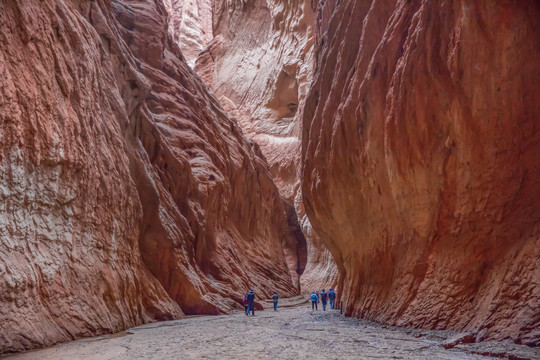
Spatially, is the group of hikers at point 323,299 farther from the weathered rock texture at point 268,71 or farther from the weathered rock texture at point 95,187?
the weathered rock texture at point 268,71

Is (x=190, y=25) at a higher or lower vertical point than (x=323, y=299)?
higher

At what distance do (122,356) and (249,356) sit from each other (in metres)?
1.87

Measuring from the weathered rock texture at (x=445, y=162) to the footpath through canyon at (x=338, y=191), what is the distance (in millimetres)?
32

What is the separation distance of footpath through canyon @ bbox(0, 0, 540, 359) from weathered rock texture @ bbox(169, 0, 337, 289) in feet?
55.7

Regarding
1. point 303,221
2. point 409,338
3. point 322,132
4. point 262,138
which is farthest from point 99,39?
point 262,138

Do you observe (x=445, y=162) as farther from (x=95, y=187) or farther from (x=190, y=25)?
(x=190, y=25)

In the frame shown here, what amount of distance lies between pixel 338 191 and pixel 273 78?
93.8ft

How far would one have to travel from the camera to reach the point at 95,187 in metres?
9.80

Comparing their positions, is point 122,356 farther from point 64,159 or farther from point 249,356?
point 64,159

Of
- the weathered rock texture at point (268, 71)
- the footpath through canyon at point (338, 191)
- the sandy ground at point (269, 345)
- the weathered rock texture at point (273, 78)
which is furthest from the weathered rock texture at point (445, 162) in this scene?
the weathered rock texture at point (268, 71)

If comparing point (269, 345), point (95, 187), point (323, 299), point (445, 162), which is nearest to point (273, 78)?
point (323, 299)

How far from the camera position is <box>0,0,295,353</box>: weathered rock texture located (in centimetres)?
728

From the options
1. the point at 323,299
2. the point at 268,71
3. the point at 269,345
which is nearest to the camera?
the point at 269,345

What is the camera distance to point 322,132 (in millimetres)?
13711
